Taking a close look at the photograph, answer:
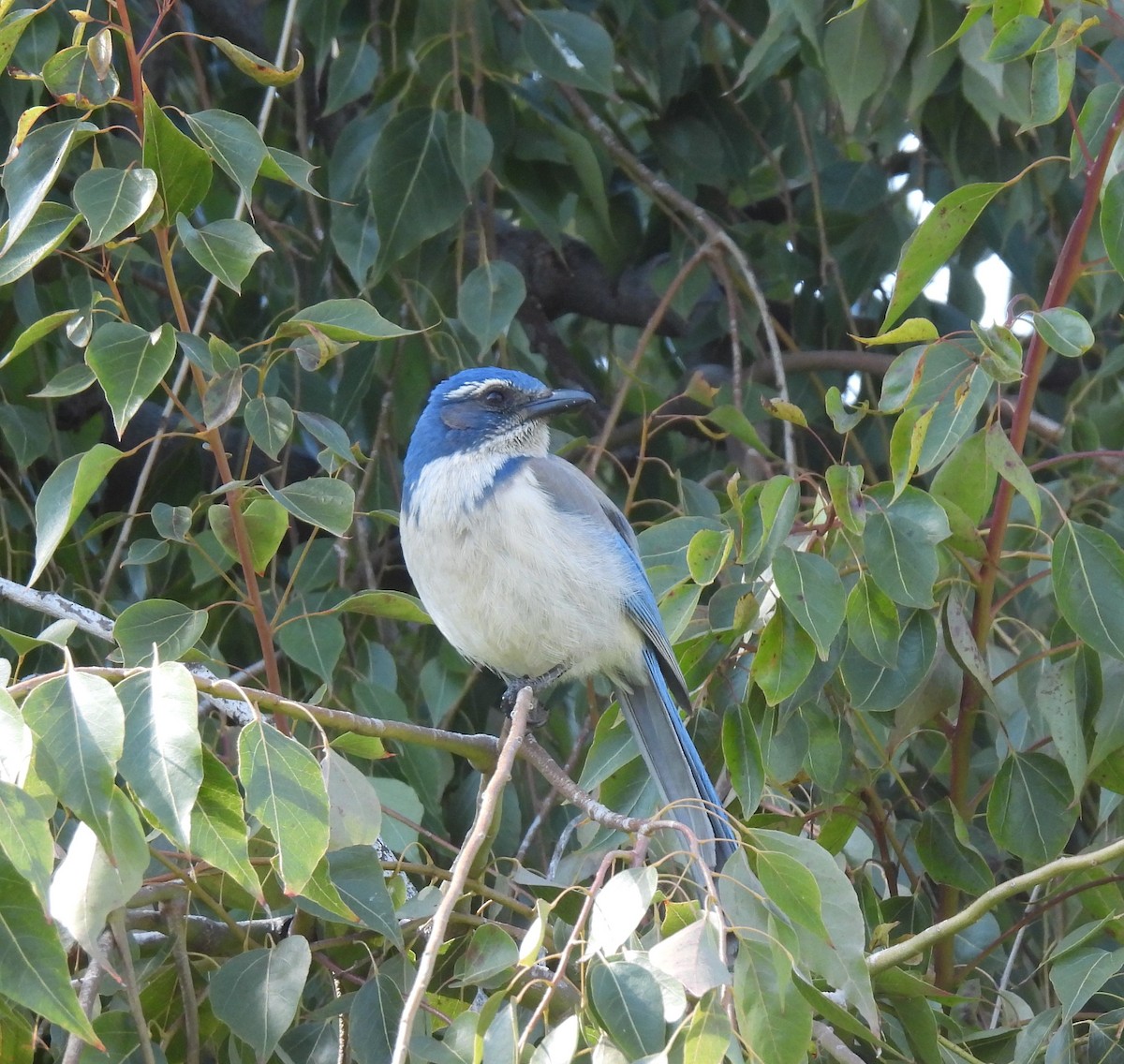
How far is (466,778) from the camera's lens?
3.95m

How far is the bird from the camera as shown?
338 centimetres

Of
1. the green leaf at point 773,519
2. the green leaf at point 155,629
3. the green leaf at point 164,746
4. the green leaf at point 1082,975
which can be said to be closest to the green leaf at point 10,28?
the green leaf at point 155,629

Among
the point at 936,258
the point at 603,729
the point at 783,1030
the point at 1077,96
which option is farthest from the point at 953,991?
the point at 1077,96

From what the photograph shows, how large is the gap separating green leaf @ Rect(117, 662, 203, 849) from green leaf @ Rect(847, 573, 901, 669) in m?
1.17

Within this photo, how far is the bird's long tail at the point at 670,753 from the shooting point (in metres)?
3.02

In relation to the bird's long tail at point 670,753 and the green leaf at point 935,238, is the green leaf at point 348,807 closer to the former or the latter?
the bird's long tail at point 670,753

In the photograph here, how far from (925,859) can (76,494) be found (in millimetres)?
1659

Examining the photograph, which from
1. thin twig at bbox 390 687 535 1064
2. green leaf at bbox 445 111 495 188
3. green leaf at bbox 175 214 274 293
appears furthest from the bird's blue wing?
green leaf at bbox 175 214 274 293

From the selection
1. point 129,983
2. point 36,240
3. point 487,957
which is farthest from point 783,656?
point 36,240

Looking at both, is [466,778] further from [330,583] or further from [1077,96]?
[1077,96]

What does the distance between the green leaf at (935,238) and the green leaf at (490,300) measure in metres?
1.31

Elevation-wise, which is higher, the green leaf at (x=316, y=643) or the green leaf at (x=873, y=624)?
the green leaf at (x=873, y=624)

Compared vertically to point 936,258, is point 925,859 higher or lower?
lower

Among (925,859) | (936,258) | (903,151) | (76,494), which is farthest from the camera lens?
(903,151)
